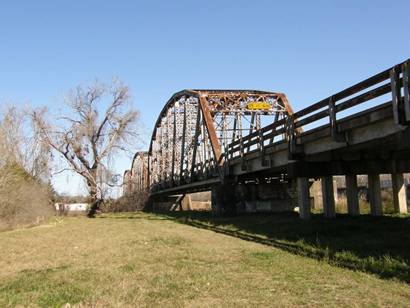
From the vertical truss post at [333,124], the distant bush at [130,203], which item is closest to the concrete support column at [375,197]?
the vertical truss post at [333,124]

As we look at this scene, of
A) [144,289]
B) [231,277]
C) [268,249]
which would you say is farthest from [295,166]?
[144,289]

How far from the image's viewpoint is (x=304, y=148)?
17.4 metres

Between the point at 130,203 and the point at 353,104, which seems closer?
the point at 353,104

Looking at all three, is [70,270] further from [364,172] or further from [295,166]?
[364,172]

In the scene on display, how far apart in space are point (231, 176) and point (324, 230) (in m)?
13.0

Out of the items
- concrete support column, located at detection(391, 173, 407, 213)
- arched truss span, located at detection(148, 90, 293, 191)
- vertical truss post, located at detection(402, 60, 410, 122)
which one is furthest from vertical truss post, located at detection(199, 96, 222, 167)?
vertical truss post, located at detection(402, 60, 410, 122)

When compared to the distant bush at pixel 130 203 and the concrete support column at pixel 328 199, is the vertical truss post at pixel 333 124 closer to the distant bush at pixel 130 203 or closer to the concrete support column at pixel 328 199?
the concrete support column at pixel 328 199

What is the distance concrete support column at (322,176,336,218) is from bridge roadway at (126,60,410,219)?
0.14 feet

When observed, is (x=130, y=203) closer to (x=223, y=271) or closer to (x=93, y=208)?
(x=93, y=208)

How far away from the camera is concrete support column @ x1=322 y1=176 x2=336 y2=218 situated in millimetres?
20130

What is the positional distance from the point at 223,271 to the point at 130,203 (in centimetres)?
5213

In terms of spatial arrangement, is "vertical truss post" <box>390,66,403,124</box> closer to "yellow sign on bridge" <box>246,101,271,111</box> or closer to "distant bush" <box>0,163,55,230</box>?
"distant bush" <box>0,163,55,230</box>

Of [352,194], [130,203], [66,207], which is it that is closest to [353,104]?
[352,194]

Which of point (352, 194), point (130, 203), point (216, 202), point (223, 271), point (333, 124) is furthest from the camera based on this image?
point (130, 203)
